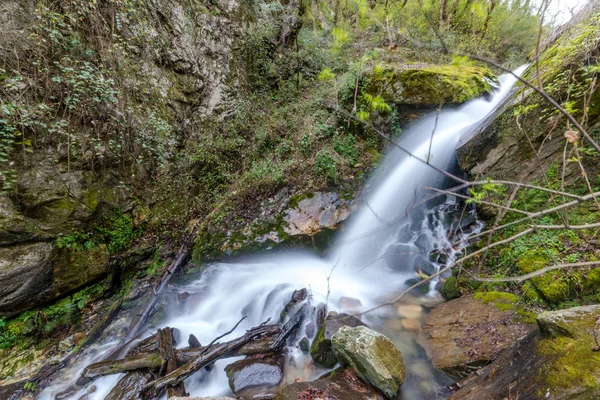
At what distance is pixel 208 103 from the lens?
695cm

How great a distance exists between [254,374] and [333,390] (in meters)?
1.09

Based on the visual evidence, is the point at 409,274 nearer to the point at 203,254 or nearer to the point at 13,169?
the point at 203,254

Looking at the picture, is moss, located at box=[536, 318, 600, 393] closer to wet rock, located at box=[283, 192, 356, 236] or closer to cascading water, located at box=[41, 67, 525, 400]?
cascading water, located at box=[41, 67, 525, 400]

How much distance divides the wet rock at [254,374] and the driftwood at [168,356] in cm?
60

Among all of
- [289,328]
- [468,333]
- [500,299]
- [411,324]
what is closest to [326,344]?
[289,328]

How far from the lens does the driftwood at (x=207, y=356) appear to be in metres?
3.19

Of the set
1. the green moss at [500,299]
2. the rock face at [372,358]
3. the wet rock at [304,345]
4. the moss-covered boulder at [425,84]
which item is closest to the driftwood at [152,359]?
the wet rock at [304,345]

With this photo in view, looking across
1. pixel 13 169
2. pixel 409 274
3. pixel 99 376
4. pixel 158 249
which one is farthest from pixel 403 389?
pixel 13 169

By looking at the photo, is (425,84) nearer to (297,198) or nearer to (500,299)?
(297,198)

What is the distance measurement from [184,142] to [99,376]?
4.84 metres

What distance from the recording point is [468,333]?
330cm

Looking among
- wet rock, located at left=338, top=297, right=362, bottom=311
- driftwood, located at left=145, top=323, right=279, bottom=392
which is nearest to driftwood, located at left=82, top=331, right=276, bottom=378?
driftwood, located at left=145, top=323, right=279, bottom=392

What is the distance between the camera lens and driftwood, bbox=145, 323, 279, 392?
319cm

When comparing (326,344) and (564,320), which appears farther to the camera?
(326,344)
